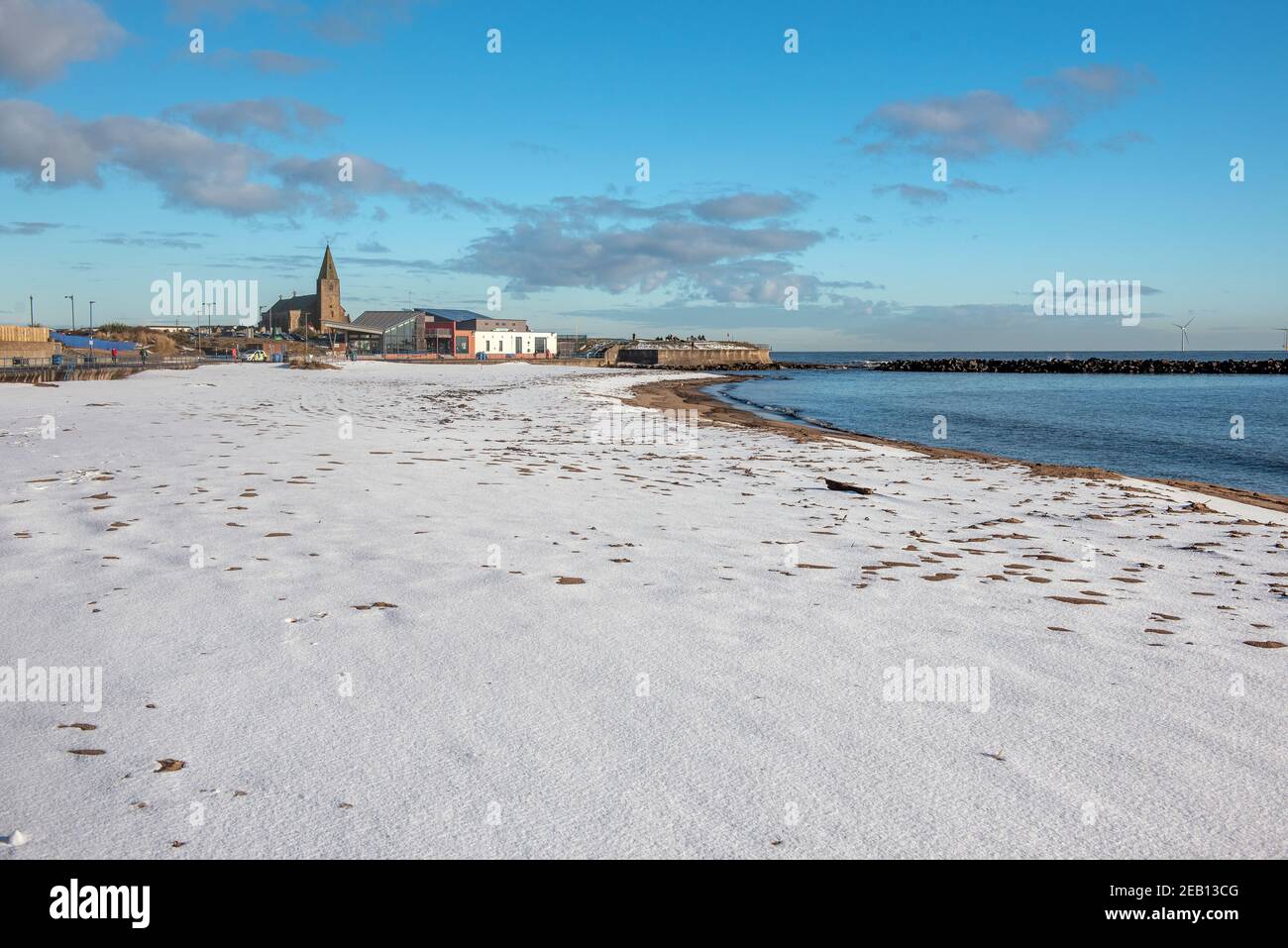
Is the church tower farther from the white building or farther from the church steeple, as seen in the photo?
the white building

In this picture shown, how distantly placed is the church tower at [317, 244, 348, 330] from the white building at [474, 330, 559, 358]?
174 ft

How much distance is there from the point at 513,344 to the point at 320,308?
201 ft

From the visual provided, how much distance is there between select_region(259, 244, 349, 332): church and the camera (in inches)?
6122

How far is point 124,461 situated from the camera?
38.8 feet

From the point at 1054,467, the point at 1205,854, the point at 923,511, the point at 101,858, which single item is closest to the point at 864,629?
the point at 1205,854

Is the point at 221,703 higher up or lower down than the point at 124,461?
lower down

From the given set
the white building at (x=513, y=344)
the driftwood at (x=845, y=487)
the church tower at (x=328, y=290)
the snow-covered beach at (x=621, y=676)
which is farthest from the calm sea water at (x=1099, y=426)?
the church tower at (x=328, y=290)

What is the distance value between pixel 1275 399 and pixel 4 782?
78.0m

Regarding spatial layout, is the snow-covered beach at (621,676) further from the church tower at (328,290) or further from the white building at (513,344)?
the church tower at (328,290)

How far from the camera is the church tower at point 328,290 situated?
509ft

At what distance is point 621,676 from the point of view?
15.4 feet

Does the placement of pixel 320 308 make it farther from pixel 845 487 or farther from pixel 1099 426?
pixel 845 487

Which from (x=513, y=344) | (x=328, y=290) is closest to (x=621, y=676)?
(x=513, y=344)
